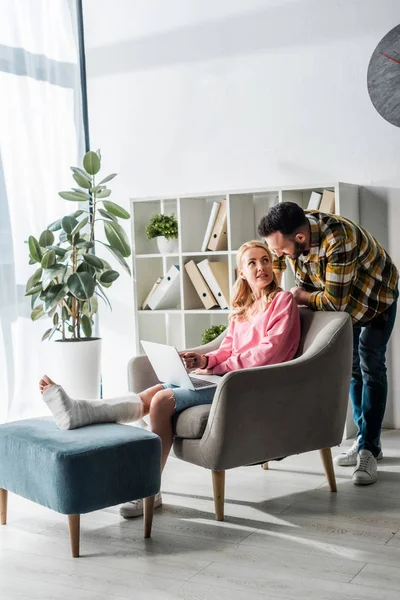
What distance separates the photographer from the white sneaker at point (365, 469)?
3580 mm

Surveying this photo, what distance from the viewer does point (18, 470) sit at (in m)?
3.03

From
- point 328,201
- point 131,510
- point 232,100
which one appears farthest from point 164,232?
point 131,510

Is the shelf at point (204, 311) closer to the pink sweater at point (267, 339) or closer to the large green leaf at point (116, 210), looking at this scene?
the large green leaf at point (116, 210)

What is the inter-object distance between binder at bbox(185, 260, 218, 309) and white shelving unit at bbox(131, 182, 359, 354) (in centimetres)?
4

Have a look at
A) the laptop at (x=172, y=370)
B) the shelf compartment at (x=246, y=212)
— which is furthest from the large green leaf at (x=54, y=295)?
the laptop at (x=172, y=370)

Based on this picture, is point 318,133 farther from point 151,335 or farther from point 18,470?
point 18,470

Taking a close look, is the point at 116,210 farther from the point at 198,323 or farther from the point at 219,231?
the point at 198,323

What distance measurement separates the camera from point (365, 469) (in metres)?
3.61

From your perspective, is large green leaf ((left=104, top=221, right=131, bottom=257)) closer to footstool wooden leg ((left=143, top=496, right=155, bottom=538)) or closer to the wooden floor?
the wooden floor

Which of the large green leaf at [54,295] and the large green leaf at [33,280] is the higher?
the large green leaf at [33,280]

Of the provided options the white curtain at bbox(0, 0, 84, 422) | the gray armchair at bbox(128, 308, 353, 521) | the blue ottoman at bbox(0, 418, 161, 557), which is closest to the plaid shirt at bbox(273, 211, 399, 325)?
the gray armchair at bbox(128, 308, 353, 521)

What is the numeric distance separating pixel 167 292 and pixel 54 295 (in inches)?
26.2

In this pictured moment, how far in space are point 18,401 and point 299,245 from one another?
234 cm

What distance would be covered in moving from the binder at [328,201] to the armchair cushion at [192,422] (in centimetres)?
157
